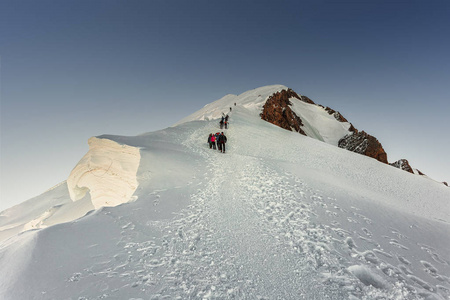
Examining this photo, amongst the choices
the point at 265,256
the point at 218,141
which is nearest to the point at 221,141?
the point at 218,141

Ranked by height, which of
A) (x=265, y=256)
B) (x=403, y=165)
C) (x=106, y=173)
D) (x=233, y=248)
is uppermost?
(x=106, y=173)

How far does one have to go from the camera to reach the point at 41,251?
17.5 feet

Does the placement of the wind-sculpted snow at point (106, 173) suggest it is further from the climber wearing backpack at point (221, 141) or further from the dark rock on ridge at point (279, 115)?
the dark rock on ridge at point (279, 115)

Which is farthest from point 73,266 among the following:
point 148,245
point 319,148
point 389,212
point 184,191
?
point 319,148

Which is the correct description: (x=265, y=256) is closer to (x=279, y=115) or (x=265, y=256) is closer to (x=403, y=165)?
(x=279, y=115)

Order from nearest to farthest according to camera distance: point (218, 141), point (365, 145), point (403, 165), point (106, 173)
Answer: point (106, 173), point (218, 141), point (403, 165), point (365, 145)

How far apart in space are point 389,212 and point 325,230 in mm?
4380

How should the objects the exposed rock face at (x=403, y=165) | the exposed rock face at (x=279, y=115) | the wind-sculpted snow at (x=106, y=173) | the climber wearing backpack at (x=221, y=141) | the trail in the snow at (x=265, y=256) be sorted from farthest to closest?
the exposed rock face at (x=403, y=165)
the exposed rock face at (x=279, y=115)
the climber wearing backpack at (x=221, y=141)
the wind-sculpted snow at (x=106, y=173)
the trail in the snow at (x=265, y=256)

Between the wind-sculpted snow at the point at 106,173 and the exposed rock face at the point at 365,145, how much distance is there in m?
47.1

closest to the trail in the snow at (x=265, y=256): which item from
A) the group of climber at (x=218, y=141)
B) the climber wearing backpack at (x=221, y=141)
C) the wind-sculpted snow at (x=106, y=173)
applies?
the wind-sculpted snow at (x=106, y=173)

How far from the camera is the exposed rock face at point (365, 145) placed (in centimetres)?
4478

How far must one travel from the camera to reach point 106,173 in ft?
41.9

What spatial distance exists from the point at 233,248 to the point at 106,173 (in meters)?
10.4

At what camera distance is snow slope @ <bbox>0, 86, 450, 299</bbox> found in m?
4.47
